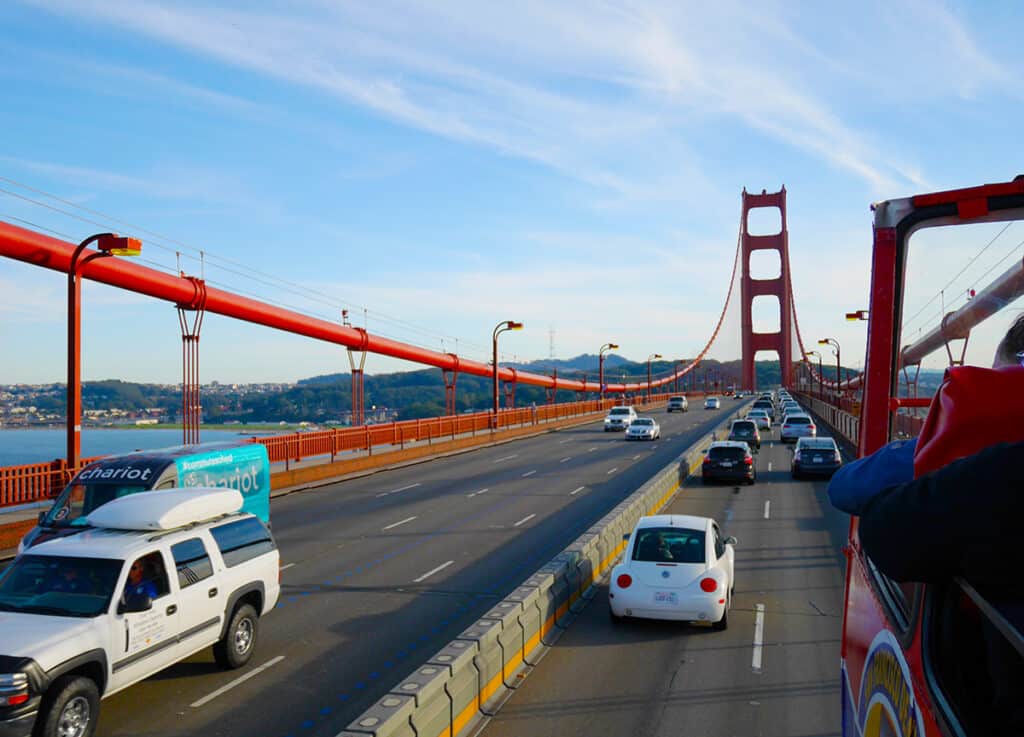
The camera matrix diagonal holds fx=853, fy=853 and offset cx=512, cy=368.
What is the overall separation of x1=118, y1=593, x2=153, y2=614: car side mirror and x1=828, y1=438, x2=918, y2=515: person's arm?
7316mm

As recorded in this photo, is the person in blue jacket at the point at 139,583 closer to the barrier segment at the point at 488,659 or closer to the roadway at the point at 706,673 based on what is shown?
the barrier segment at the point at 488,659

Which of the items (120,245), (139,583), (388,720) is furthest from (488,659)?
(120,245)

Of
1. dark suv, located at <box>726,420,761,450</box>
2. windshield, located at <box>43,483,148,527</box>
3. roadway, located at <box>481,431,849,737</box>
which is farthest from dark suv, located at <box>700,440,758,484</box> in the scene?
windshield, located at <box>43,483,148,527</box>

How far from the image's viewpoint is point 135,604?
8.19m

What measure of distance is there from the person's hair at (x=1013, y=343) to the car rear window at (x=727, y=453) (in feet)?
83.9

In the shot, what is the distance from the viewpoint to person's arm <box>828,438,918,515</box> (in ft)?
8.71

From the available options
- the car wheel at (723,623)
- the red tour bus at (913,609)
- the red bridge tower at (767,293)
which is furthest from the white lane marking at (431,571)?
the red bridge tower at (767,293)

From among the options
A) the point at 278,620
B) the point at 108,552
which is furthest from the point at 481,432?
the point at 108,552

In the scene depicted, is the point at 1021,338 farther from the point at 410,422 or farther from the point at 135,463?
the point at 410,422

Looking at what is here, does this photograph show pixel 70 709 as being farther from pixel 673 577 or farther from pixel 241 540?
pixel 673 577

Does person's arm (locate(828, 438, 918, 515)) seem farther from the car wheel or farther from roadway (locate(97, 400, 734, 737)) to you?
the car wheel

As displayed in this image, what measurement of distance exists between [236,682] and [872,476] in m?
8.51

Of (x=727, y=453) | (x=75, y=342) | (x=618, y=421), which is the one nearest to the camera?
(x=75, y=342)

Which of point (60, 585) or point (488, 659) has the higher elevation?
point (60, 585)
